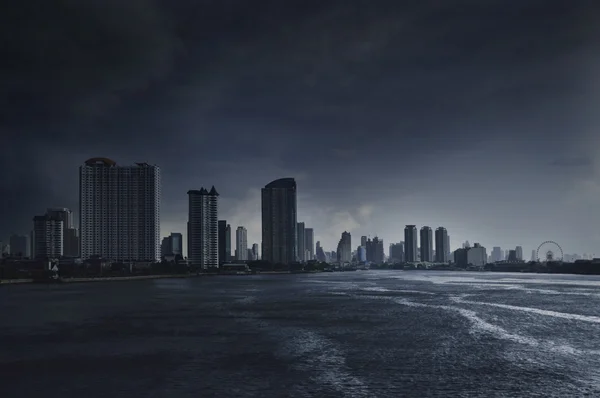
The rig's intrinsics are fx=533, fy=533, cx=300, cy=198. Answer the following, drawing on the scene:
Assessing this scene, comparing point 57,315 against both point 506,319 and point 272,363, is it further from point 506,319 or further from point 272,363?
point 506,319

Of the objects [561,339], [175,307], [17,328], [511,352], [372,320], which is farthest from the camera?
[175,307]

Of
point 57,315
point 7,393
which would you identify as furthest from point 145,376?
point 57,315

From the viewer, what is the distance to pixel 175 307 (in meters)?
107

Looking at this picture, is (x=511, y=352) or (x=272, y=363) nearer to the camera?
(x=272, y=363)

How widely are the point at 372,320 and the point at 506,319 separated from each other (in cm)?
2035

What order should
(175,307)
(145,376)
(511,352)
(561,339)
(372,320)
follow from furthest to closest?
(175,307) → (372,320) → (561,339) → (511,352) → (145,376)

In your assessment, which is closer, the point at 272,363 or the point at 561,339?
the point at 272,363

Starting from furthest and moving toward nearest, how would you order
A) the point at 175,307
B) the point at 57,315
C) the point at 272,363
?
1. the point at 175,307
2. the point at 57,315
3. the point at 272,363

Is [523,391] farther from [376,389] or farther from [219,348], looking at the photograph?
[219,348]

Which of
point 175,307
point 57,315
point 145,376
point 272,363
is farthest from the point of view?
point 175,307

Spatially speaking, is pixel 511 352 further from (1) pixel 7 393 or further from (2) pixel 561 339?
(1) pixel 7 393

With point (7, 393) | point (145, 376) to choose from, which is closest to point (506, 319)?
point (145, 376)

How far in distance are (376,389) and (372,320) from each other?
41.9m

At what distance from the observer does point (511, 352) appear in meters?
53.5
